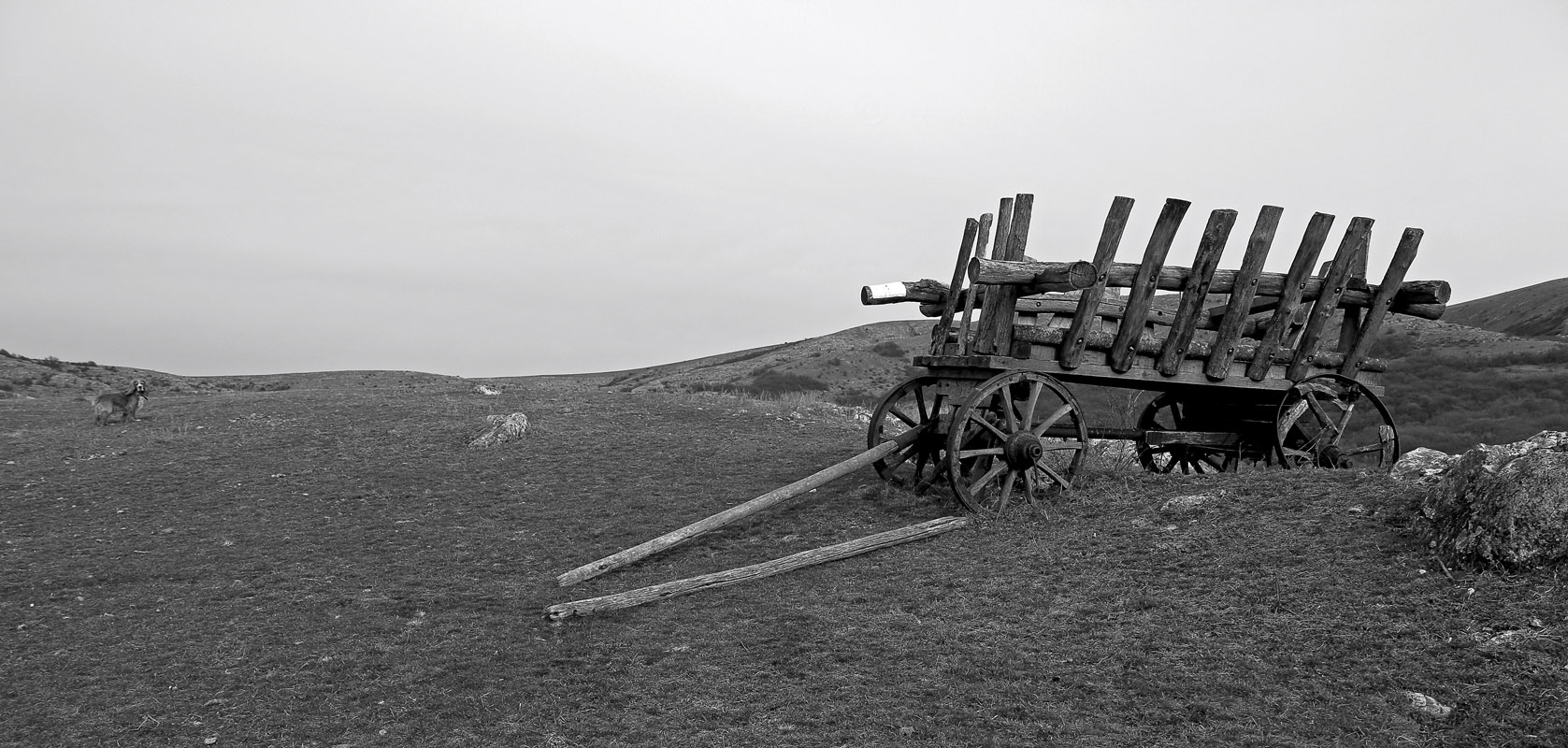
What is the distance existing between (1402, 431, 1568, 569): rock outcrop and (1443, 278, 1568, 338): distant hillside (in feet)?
128

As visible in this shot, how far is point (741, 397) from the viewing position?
17.7 m

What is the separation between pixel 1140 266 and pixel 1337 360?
121 inches

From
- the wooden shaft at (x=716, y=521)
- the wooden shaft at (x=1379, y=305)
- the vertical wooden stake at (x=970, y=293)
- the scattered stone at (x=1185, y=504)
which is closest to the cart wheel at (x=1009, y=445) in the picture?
the vertical wooden stake at (x=970, y=293)

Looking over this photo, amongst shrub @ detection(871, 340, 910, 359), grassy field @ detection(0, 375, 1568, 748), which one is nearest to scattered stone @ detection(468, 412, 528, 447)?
grassy field @ detection(0, 375, 1568, 748)

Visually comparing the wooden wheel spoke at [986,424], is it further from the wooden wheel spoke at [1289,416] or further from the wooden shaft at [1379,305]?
the wooden shaft at [1379,305]

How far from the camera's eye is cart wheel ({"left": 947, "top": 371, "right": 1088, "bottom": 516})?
7719 millimetres

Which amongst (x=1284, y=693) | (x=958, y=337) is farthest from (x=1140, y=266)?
(x=1284, y=693)

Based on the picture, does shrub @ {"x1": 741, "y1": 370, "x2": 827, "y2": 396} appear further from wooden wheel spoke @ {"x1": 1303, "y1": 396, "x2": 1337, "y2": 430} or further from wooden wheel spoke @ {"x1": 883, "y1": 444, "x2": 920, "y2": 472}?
wooden wheel spoke @ {"x1": 1303, "y1": 396, "x2": 1337, "y2": 430}

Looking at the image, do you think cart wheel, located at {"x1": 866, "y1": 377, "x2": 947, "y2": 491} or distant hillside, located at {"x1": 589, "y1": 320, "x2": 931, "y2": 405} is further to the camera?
distant hillside, located at {"x1": 589, "y1": 320, "x2": 931, "y2": 405}

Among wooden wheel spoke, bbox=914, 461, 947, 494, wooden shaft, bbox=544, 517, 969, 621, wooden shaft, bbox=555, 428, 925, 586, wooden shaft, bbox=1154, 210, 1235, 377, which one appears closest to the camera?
wooden shaft, bbox=544, 517, 969, 621

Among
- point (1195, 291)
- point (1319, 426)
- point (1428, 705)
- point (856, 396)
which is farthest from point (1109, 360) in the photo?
point (856, 396)

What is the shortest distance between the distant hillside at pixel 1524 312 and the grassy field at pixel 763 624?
39675 mm

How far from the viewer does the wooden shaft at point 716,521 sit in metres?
6.98

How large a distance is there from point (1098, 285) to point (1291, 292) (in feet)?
7.92
